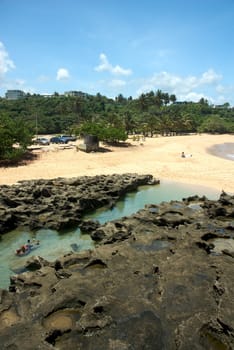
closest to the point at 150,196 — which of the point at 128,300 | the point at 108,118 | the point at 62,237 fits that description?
the point at 62,237

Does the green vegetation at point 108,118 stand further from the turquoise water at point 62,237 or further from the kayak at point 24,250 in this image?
the kayak at point 24,250

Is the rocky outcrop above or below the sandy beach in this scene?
above

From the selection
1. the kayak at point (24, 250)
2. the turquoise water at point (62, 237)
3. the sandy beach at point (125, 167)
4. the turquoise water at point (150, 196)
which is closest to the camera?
the turquoise water at point (62, 237)

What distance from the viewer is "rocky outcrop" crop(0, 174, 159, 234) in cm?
2370

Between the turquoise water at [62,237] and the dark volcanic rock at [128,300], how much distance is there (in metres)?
1.69

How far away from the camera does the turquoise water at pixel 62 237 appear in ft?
60.2

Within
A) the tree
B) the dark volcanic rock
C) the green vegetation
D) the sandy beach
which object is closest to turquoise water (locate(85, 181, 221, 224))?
the sandy beach

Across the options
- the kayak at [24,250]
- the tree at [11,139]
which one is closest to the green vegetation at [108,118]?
the tree at [11,139]

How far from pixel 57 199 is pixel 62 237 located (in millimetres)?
5783

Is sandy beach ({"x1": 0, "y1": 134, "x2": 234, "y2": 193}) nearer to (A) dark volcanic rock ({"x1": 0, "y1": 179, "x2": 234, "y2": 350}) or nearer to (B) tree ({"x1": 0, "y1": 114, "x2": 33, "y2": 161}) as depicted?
(B) tree ({"x1": 0, "y1": 114, "x2": 33, "y2": 161})

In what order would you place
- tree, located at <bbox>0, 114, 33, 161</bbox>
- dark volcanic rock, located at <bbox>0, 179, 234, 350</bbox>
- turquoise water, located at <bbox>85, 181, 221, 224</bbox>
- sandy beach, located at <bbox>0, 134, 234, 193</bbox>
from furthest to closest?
1. tree, located at <bbox>0, 114, 33, 161</bbox>
2. sandy beach, located at <bbox>0, 134, 234, 193</bbox>
3. turquoise water, located at <bbox>85, 181, 221, 224</bbox>
4. dark volcanic rock, located at <bbox>0, 179, 234, 350</bbox>

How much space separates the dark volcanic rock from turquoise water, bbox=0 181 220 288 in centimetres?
169

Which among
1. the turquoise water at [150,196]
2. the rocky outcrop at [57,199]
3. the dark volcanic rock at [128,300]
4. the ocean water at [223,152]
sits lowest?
the ocean water at [223,152]

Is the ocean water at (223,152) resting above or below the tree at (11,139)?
below
